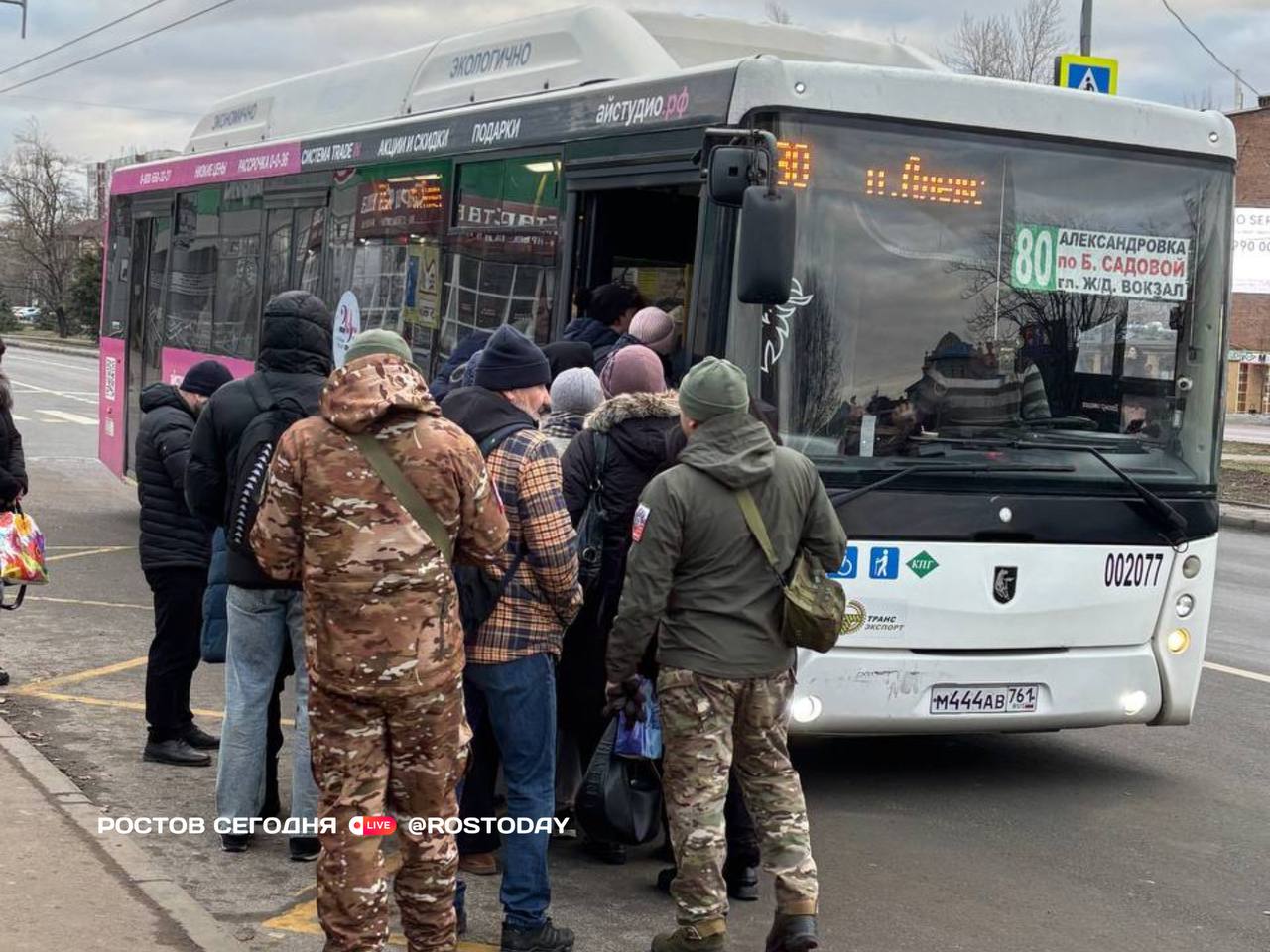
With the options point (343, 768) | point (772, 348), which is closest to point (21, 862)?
point (343, 768)

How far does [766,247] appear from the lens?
6.72m

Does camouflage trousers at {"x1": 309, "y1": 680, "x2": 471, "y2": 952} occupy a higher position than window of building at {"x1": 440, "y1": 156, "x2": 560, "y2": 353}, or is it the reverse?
window of building at {"x1": 440, "y1": 156, "x2": 560, "y2": 353}

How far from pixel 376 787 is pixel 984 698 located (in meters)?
3.53

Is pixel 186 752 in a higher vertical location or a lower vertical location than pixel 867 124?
lower

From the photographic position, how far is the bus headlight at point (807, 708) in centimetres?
712

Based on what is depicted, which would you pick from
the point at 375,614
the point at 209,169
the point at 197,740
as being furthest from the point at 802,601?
the point at 209,169

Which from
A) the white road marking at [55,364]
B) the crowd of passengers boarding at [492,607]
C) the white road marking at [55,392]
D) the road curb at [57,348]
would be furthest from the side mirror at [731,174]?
the road curb at [57,348]

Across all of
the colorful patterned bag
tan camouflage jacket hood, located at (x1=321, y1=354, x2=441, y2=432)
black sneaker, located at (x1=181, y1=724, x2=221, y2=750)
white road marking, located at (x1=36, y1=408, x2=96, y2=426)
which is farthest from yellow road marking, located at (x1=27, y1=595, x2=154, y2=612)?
white road marking, located at (x1=36, y1=408, x2=96, y2=426)

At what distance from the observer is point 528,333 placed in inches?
351

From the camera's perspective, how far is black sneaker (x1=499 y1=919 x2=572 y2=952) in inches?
209

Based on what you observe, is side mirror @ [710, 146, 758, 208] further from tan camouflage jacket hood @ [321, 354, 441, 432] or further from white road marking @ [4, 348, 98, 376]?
white road marking @ [4, 348, 98, 376]

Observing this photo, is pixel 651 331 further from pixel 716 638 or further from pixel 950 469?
pixel 716 638

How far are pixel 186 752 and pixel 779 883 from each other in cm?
326

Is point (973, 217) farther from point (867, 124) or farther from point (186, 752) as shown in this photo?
point (186, 752)
